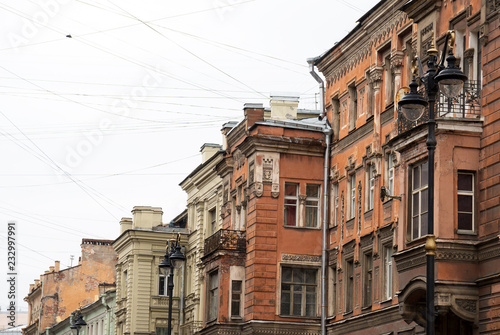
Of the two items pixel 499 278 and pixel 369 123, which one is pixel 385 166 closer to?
pixel 369 123

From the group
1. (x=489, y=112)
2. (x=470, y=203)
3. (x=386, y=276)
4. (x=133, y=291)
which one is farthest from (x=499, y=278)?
(x=133, y=291)

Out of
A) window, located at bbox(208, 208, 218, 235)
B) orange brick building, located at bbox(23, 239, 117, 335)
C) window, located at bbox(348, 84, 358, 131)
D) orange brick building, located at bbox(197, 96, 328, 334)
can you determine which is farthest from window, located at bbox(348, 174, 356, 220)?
orange brick building, located at bbox(23, 239, 117, 335)

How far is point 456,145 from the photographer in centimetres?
2616

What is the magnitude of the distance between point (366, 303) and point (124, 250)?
2899cm

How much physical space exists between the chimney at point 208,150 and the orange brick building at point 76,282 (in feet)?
112

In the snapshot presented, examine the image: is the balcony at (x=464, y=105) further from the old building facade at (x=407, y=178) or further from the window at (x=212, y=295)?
the window at (x=212, y=295)

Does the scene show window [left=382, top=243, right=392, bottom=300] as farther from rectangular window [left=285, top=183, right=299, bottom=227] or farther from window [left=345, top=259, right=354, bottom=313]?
rectangular window [left=285, top=183, right=299, bottom=227]

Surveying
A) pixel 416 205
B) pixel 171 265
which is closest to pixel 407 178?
pixel 416 205

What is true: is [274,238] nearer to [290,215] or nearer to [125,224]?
[290,215]

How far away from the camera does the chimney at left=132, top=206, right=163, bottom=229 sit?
62.0 m

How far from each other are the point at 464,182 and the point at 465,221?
0.92m

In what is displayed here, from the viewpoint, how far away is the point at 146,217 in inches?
2452

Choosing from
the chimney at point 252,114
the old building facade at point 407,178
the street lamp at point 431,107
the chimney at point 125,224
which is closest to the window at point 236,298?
the old building facade at point 407,178

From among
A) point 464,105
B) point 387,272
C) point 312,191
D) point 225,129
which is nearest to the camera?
point 464,105
